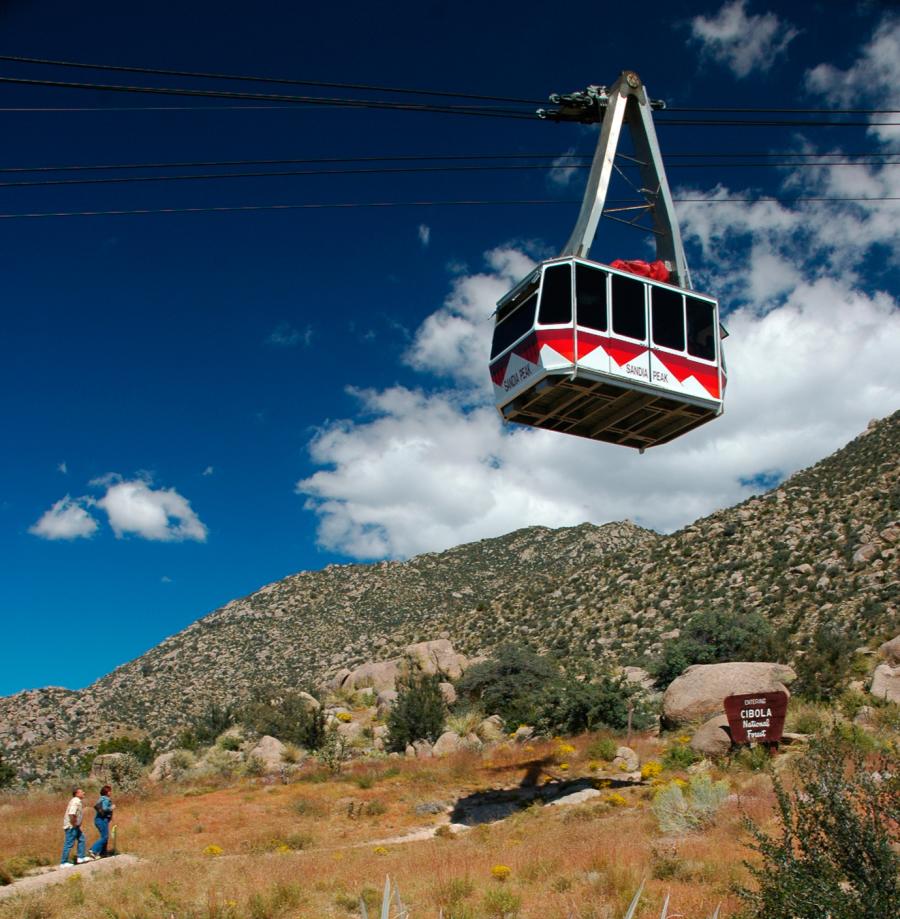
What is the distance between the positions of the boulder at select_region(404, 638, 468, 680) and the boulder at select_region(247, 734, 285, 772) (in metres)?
14.1

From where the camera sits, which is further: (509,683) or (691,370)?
(509,683)

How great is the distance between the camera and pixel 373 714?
4466 cm

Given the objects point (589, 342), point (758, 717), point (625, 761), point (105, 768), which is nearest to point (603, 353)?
point (589, 342)

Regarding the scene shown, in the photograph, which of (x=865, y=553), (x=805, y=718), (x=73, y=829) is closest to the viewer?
(x=73, y=829)

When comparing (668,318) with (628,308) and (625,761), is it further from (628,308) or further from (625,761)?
(625,761)

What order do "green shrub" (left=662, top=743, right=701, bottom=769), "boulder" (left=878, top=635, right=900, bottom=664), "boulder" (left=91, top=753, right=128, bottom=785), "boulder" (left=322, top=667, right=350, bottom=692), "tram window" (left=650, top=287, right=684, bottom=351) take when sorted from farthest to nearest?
"boulder" (left=322, top=667, right=350, bottom=692) < "boulder" (left=91, top=753, right=128, bottom=785) < "boulder" (left=878, top=635, right=900, bottom=664) < "green shrub" (left=662, top=743, right=701, bottom=769) < "tram window" (left=650, top=287, right=684, bottom=351)

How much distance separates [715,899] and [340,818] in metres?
15.9

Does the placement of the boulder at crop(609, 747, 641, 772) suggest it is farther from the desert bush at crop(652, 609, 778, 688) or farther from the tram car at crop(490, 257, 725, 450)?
the tram car at crop(490, 257, 725, 450)

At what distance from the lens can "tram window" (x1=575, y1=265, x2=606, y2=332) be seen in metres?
14.1

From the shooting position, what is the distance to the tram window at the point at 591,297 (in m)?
14.1

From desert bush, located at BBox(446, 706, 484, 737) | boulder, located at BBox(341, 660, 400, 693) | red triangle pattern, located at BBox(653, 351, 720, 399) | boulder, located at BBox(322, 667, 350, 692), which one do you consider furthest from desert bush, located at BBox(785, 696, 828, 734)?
boulder, located at BBox(322, 667, 350, 692)

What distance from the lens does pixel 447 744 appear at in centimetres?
3403

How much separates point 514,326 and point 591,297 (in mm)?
1578

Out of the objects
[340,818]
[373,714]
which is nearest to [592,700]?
[340,818]
